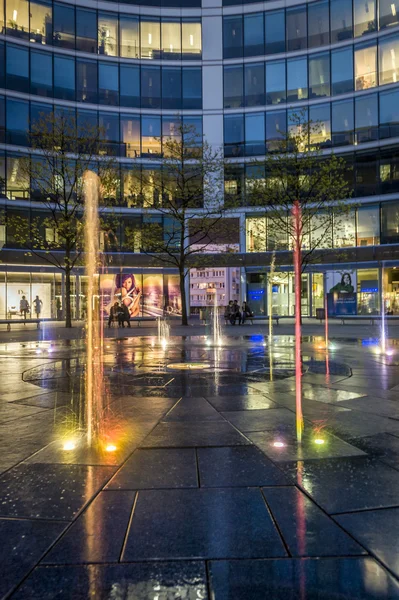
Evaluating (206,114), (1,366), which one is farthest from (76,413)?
(206,114)

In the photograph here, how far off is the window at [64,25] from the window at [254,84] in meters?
14.3

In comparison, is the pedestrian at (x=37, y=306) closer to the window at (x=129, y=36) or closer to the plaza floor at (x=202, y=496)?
the window at (x=129, y=36)

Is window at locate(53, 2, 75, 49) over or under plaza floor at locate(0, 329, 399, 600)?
over

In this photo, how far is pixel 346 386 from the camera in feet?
26.9

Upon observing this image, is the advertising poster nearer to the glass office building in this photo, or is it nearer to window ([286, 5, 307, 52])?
the glass office building

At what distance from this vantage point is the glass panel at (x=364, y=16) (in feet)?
121

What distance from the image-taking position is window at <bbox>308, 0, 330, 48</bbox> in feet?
125

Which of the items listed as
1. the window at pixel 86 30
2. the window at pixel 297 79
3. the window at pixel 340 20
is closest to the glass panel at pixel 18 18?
the window at pixel 86 30

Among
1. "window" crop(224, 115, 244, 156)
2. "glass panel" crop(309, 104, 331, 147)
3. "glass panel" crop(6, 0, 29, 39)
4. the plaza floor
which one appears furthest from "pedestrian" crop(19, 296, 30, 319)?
the plaza floor

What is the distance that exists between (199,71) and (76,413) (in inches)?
1575

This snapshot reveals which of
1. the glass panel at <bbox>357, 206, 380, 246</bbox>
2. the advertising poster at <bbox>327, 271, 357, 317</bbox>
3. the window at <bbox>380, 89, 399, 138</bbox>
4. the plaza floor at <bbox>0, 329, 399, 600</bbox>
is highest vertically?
the window at <bbox>380, 89, 399, 138</bbox>

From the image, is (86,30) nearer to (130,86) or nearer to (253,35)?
(130,86)

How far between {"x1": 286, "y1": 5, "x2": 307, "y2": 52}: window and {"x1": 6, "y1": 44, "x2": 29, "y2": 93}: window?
68.2ft

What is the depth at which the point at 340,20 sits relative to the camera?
37.9 m
